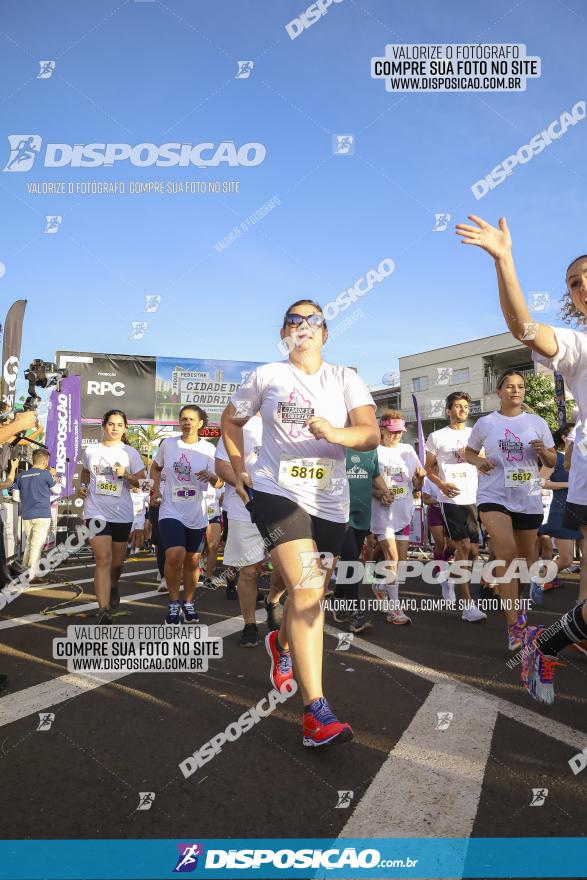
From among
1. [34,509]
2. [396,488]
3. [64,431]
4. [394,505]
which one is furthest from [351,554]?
[64,431]

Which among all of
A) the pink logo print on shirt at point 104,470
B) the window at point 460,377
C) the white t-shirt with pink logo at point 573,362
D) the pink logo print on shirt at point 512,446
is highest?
the window at point 460,377

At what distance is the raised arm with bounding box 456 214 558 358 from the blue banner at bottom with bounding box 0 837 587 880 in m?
1.80

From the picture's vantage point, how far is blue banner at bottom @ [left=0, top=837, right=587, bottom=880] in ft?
6.15

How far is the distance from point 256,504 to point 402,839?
1.73m

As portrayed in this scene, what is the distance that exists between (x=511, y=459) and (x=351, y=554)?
76.6 inches

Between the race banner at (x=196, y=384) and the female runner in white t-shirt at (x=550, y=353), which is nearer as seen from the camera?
the female runner in white t-shirt at (x=550, y=353)

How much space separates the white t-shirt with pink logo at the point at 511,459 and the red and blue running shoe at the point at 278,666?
2385 millimetres

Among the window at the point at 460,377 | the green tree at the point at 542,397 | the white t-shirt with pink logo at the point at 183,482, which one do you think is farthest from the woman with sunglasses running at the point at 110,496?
the window at the point at 460,377

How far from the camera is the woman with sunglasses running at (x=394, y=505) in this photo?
6.57 meters

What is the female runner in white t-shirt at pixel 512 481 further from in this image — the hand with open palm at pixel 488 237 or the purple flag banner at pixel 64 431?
the purple flag banner at pixel 64 431

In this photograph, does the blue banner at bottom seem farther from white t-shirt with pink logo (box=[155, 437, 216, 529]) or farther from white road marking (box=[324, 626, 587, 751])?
white t-shirt with pink logo (box=[155, 437, 216, 529])

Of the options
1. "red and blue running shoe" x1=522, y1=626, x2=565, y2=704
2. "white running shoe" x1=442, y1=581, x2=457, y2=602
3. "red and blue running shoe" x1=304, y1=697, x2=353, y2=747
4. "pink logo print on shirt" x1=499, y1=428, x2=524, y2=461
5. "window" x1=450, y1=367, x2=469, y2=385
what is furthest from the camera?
"window" x1=450, y1=367, x2=469, y2=385

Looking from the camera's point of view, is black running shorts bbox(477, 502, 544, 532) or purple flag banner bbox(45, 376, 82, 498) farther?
purple flag banner bbox(45, 376, 82, 498)

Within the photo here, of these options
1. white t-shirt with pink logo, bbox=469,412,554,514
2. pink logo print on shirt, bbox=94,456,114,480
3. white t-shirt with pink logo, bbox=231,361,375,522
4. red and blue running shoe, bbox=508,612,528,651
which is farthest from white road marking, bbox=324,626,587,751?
pink logo print on shirt, bbox=94,456,114,480
